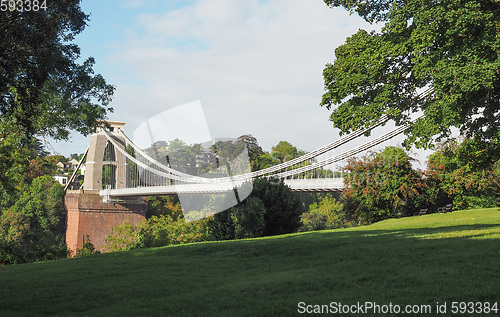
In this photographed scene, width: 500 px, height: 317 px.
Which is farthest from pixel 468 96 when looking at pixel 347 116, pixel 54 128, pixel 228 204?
pixel 228 204

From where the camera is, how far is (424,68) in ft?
31.6

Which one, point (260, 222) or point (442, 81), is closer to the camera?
point (442, 81)

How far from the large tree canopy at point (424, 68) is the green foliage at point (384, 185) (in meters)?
16.3

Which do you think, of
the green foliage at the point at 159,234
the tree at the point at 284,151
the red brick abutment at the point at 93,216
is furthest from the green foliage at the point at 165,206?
the green foliage at the point at 159,234

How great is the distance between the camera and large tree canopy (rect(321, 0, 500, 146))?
356 inches

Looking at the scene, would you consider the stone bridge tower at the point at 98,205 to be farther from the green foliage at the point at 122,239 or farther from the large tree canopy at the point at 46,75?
the large tree canopy at the point at 46,75

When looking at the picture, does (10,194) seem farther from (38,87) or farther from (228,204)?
(38,87)

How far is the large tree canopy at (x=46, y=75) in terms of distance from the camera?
8258 mm

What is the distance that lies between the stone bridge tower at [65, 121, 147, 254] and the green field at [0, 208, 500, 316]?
34.4m

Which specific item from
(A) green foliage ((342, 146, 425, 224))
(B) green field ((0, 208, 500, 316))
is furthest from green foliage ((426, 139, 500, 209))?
(B) green field ((0, 208, 500, 316))

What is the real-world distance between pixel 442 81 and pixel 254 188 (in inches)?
514

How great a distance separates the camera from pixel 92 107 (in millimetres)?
11133

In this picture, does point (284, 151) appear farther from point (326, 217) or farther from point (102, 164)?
point (102, 164)

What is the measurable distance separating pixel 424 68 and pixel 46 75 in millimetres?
8069
